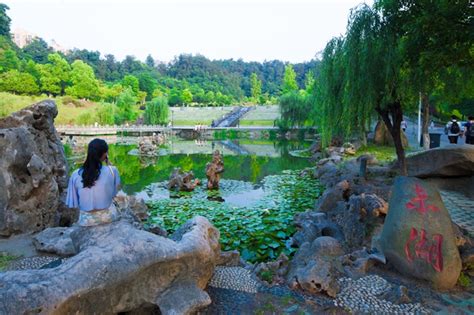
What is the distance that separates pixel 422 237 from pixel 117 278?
3.12 metres

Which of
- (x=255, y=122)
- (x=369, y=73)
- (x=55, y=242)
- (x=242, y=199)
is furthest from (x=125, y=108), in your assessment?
(x=55, y=242)

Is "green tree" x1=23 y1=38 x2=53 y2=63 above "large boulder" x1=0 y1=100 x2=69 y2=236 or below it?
above

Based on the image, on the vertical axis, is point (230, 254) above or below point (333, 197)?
below

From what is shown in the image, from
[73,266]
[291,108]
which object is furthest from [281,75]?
[73,266]

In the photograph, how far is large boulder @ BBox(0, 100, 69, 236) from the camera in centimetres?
502

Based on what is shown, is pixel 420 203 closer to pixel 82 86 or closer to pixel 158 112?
pixel 158 112

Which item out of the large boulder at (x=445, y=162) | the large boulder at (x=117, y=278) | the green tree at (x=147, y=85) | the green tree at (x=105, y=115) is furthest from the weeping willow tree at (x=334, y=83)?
the green tree at (x=147, y=85)

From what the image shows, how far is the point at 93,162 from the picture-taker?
117 inches

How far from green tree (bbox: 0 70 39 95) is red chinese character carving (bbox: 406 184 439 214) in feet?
166

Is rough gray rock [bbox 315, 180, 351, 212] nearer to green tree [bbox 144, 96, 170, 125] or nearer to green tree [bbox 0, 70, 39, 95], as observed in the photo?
green tree [bbox 144, 96, 170, 125]

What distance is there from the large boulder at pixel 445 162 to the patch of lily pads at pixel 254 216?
263 centimetres

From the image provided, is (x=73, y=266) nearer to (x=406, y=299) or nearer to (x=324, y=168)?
(x=406, y=299)

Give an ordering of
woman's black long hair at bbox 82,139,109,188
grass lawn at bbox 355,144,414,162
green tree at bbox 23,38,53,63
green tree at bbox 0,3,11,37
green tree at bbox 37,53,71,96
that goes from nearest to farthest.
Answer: woman's black long hair at bbox 82,139,109,188
grass lawn at bbox 355,144,414,162
green tree at bbox 37,53,71,96
green tree at bbox 0,3,11,37
green tree at bbox 23,38,53,63

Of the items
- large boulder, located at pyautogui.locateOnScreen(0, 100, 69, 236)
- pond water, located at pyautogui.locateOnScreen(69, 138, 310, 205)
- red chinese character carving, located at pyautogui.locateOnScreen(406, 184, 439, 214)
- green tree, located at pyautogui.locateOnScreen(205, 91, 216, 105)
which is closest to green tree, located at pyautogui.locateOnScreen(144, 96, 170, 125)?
pond water, located at pyautogui.locateOnScreen(69, 138, 310, 205)
